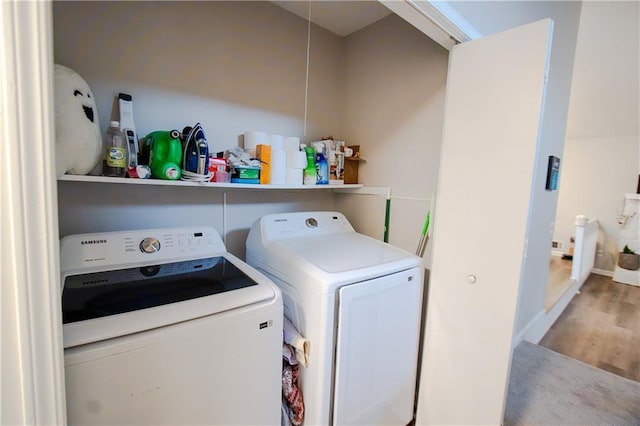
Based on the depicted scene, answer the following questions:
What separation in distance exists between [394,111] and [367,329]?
1460mm

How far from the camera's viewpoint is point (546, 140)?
2.21 m

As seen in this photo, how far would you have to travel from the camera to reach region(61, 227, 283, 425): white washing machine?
802 mm

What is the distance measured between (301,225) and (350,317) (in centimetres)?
76

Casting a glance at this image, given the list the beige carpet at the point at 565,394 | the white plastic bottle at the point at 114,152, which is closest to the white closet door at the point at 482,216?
the beige carpet at the point at 565,394

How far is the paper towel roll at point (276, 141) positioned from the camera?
6.27 feet

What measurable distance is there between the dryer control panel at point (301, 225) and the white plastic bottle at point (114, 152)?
2.44 ft

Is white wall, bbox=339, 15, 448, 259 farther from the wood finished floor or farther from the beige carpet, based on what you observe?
the wood finished floor

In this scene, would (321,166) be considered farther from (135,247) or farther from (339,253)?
(135,247)

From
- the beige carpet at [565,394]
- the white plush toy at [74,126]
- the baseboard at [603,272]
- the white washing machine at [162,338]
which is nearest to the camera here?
the white washing machine at [162,338]

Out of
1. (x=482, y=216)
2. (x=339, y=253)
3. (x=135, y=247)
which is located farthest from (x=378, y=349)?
(x=135, y=247)

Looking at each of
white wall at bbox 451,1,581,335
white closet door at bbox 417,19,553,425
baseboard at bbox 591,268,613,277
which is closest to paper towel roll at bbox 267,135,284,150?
white closet door at bbox 417,19,553,425

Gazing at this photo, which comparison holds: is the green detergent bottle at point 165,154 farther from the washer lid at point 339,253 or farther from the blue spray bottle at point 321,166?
the blue spray bottle at point 321,166

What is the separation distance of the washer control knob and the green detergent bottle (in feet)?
1.03

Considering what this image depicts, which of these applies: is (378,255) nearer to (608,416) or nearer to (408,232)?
(408,232)
